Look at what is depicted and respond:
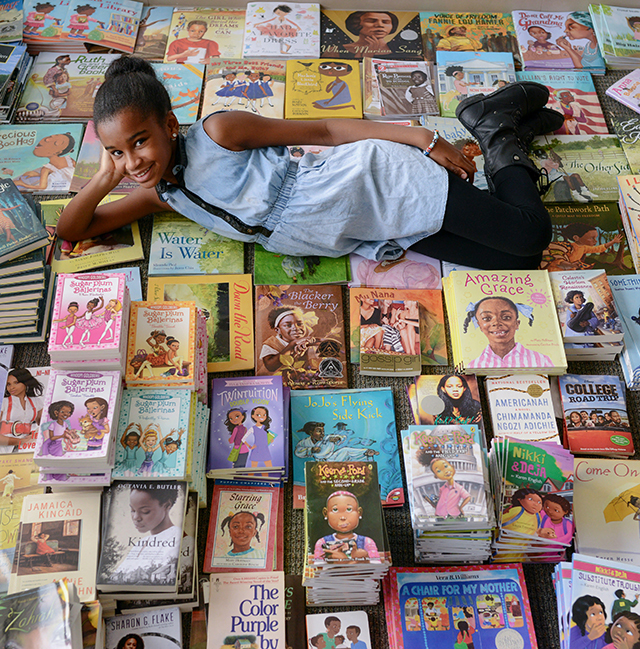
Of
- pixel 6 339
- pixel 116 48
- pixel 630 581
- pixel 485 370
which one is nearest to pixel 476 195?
pixel 485 370

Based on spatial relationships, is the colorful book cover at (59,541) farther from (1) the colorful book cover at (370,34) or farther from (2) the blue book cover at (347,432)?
(1) the colorful book cover at (370,34)

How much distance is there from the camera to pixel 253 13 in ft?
6.69

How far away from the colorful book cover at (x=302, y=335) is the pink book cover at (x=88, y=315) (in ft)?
1.22

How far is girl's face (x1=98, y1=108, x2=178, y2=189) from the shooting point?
1244 mm

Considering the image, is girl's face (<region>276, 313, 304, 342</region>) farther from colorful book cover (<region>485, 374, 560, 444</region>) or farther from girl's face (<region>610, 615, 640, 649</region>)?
girl's face (<region>610, 615, 640, 649</region>)

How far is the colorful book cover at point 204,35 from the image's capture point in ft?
6.44

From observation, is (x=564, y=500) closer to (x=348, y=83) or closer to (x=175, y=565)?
(x=175, y=565)

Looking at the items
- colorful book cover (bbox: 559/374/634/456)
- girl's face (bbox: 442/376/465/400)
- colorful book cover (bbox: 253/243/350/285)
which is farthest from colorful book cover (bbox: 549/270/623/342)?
colorful book cover (bbox: 253/243/350/285)

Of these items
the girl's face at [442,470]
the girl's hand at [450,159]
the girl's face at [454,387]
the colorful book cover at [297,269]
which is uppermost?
the girl's hand at [450,159]

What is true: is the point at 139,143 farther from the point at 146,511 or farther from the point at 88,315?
the point at 146,511

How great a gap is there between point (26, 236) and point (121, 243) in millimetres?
237

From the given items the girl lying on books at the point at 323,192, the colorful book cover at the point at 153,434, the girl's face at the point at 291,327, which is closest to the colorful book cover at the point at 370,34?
the girl lying on books at the point at 323,192

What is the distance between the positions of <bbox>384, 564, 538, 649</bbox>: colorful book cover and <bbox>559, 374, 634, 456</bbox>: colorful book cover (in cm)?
33

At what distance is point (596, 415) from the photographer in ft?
4.42
